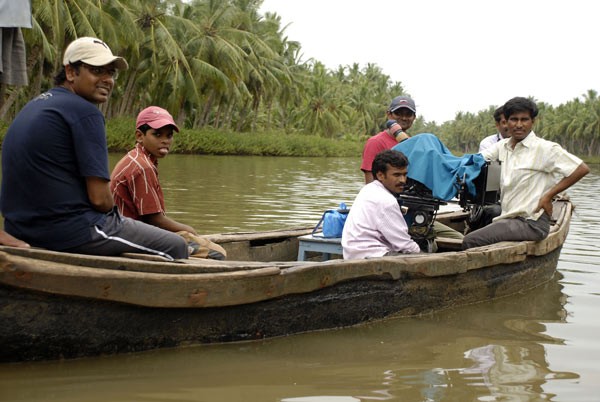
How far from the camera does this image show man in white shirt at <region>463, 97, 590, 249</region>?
541 cm

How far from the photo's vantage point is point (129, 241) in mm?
3502

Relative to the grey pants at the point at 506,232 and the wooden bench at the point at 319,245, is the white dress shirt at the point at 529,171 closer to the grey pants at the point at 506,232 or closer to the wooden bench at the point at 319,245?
the grey pants at the point at 506,232

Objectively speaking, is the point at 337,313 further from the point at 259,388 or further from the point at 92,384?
the point at 92,384

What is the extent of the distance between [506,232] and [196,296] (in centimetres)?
310

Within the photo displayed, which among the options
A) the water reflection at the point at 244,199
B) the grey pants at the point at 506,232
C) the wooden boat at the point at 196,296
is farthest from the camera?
the water reflection at the point at 244,199

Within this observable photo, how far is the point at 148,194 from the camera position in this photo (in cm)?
396

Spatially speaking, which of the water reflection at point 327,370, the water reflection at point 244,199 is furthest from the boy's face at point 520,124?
the water reflection at point 244,199

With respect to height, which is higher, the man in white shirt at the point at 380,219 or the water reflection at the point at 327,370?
the man in white shirt at the point at 380,219

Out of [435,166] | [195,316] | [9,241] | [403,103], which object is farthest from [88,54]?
[403,103]

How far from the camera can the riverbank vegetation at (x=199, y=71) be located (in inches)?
912

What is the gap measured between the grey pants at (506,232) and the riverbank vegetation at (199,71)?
16.2 m

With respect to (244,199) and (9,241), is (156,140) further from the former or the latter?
(244,199)

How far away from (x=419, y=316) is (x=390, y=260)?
64cm

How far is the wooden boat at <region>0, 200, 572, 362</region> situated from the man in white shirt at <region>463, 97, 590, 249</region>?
0.47 m
